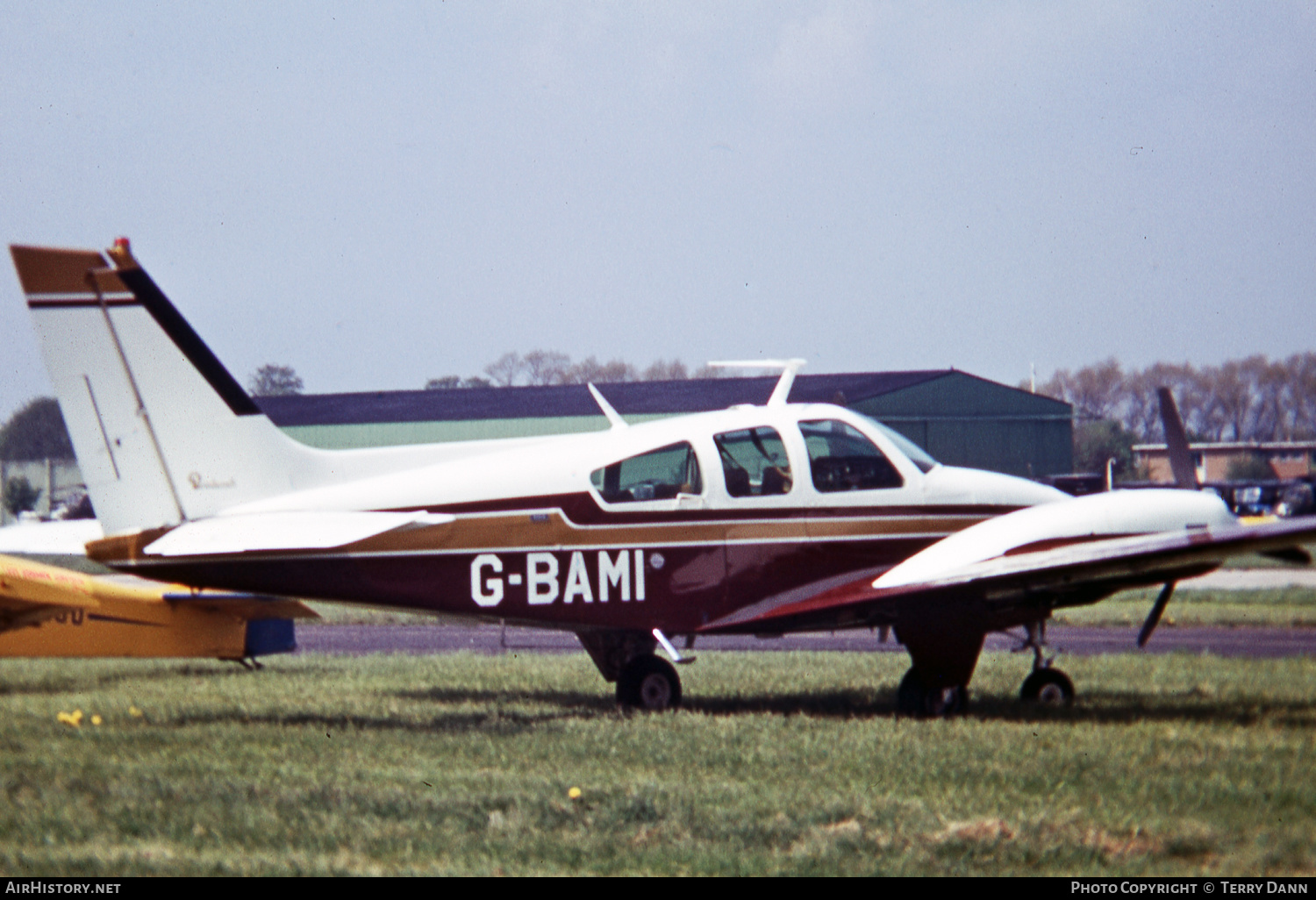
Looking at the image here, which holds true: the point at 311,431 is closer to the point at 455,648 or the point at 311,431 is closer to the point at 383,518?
the point at 455,648

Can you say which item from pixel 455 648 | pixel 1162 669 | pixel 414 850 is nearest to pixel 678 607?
pixel 414 850

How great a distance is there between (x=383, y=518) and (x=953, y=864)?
5588 millimetres

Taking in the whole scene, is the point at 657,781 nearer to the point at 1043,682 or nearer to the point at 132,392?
the point at 1043,682

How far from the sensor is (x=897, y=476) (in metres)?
11.0

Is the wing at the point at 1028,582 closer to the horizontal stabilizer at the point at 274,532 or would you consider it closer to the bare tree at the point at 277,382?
the horizontal stabilizer at the point at 274,532

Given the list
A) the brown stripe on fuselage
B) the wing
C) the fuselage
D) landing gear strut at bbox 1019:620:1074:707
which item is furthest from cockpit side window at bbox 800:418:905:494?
A: landing gear strut at bbox 1019:620:1074:707

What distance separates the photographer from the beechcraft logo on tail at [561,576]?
10250 mm

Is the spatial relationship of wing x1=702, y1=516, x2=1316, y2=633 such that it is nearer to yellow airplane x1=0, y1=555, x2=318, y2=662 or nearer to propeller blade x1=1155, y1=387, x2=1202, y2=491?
propeller blade x1=1155, y1=387, x2=1202, y2=491

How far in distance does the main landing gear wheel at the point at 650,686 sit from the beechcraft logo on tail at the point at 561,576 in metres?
0.82

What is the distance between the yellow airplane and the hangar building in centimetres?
2751

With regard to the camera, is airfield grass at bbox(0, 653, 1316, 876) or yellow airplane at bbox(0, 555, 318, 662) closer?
airfield grass at bbox(0, 653, 1316, 876)

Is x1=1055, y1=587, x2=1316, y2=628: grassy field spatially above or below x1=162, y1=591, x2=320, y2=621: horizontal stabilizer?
below

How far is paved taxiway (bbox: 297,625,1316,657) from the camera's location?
16172mm

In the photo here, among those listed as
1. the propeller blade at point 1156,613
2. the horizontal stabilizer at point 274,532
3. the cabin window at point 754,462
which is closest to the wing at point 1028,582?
the propeller blade at point 1156,613
